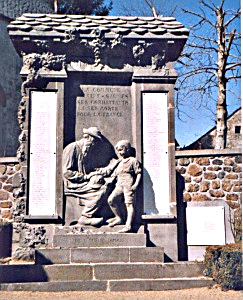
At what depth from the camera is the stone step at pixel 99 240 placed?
9836mm

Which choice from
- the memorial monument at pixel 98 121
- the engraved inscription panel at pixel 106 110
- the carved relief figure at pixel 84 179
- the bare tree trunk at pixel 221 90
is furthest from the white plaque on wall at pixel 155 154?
the bare tree trunk at pixel 221 90

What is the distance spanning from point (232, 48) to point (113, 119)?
11.6 m

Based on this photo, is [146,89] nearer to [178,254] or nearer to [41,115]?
[41,115]

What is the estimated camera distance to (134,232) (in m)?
10.3

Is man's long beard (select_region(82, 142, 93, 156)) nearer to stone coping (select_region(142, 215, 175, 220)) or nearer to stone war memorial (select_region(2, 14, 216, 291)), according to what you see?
stone war memorial (select_region(2, 14, 216, 291))

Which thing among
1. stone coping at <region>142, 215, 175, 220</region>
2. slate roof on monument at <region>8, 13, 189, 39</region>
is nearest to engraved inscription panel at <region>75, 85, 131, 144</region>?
slate roof on monument at <region>8, 13, 189, 39</region>

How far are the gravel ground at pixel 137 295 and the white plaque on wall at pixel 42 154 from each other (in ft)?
7.24

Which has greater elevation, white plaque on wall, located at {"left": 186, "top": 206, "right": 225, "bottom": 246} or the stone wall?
the stone wall

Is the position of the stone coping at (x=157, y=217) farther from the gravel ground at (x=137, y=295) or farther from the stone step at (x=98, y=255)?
the gravel ground at (x=137, y=295)

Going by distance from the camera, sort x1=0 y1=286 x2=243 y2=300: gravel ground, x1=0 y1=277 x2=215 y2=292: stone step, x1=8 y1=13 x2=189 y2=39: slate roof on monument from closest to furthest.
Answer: x1=0 y1=286 x2=243 y2=300: gravel ground → x1=0 y1=277 x2=215 y2=292: stone step → x1=8 y1=13 x2=189 y2=39: slate roof on monument

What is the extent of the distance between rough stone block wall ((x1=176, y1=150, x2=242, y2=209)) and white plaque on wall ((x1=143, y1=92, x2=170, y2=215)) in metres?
4.39

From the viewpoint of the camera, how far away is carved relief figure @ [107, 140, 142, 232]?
33.4 feet

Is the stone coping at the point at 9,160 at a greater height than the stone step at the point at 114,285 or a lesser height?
greater

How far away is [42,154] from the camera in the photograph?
10555 mm
